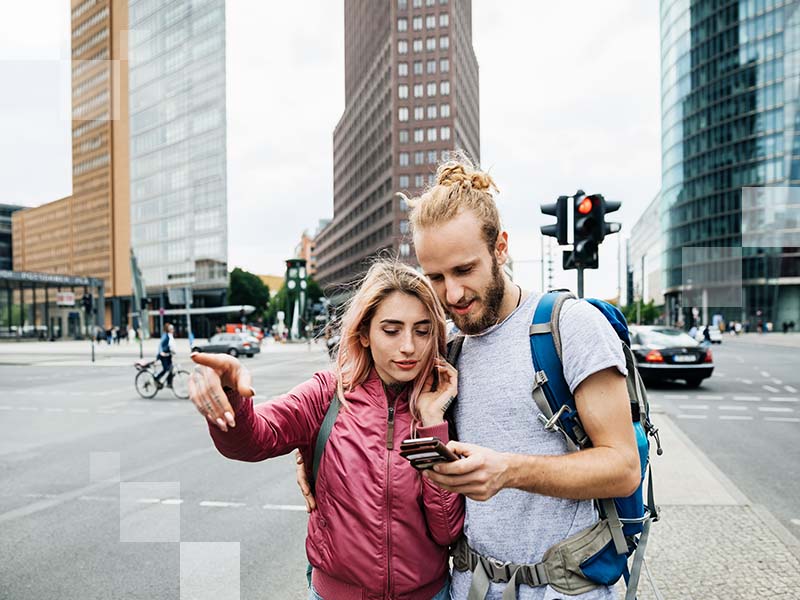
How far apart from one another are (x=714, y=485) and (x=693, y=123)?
82.0 metres

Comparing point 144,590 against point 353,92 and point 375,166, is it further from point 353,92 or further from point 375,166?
point 353,92

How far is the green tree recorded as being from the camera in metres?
89.1

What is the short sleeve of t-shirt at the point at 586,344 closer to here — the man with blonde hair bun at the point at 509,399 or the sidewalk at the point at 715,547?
the man with blonde hair bun at the point at 509,399

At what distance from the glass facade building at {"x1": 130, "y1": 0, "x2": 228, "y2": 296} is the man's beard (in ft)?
196

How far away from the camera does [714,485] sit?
5707 mm

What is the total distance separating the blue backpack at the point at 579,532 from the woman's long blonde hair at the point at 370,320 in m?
0.35

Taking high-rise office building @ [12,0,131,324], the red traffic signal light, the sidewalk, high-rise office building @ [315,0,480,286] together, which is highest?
high-rise office building @ [315,0,480,286]

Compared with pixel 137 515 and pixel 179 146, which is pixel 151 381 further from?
pixel 179 146

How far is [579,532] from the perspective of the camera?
5.45 feet

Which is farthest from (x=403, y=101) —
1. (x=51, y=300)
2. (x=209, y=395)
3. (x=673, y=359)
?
(x=209, y=395)

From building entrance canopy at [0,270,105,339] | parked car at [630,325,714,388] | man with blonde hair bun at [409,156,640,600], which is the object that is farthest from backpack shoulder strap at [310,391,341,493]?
building entrance canopy at [0,270,105,339]

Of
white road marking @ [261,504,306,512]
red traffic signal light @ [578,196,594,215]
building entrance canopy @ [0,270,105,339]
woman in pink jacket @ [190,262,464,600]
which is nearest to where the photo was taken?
woman in pink jacket @ [190,262,464,600]

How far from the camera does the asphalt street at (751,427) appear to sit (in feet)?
19.1

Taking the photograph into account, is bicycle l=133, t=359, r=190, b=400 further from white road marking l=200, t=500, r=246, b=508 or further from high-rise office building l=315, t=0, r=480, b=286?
high-rise office building l=315, t=0, r=480, b=286
